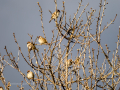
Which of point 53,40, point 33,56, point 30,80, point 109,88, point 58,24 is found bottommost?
point 109,88

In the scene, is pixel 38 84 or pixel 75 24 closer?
pixel 38 84

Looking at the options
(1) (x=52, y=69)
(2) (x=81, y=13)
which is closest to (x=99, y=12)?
(2) (x=81, y=13)

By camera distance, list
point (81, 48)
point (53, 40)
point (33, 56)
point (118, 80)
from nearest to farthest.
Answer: point (33, 56)
point (53, 40)
point (118, 80)
point (81, 48)

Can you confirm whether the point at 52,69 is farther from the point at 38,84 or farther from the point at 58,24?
the point at 58,24

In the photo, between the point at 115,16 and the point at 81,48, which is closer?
the point at 115,16

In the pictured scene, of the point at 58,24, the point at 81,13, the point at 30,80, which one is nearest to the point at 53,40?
the point at 58,24

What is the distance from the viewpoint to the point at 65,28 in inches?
141

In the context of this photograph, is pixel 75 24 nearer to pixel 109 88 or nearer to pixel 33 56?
pixel 33 56

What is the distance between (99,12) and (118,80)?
6.04 feet

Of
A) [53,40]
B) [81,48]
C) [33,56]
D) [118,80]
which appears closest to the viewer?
[33,56]

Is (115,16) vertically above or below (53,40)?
above

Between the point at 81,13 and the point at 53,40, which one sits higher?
the point at 81,13

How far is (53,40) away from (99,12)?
50.5 inches

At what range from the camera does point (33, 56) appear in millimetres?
3051
